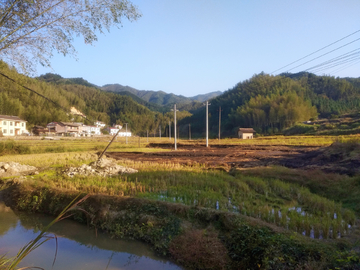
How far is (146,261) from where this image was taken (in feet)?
17.1

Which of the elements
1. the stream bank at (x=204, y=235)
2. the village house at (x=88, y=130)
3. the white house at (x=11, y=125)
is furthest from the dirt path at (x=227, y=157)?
the village house at (x=88, y=130)

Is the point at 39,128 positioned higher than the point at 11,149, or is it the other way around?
the point at 39,128

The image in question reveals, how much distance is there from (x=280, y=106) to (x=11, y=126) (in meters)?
55.1

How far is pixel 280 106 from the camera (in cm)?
5819

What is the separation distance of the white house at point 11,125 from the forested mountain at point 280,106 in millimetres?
44315

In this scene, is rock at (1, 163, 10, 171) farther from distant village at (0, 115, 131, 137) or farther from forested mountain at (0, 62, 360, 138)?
forested mountain at (0, 62, 360, 138)

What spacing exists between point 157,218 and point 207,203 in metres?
1.65

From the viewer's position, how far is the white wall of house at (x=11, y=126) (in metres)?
39.8

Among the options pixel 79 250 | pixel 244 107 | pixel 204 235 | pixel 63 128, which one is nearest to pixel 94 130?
pixel 63 128

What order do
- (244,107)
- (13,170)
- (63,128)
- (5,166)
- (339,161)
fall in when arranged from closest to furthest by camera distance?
(13,170), (5,166), (339,161), (63,128), (244,107)

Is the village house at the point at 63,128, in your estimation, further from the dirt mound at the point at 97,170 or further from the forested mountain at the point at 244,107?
the dirt mound at the point at 97,170

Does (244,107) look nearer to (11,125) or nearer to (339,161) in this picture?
(11,125)

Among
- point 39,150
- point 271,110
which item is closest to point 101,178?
point 39,150

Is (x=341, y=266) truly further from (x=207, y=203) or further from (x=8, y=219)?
(x=8, y=219)
